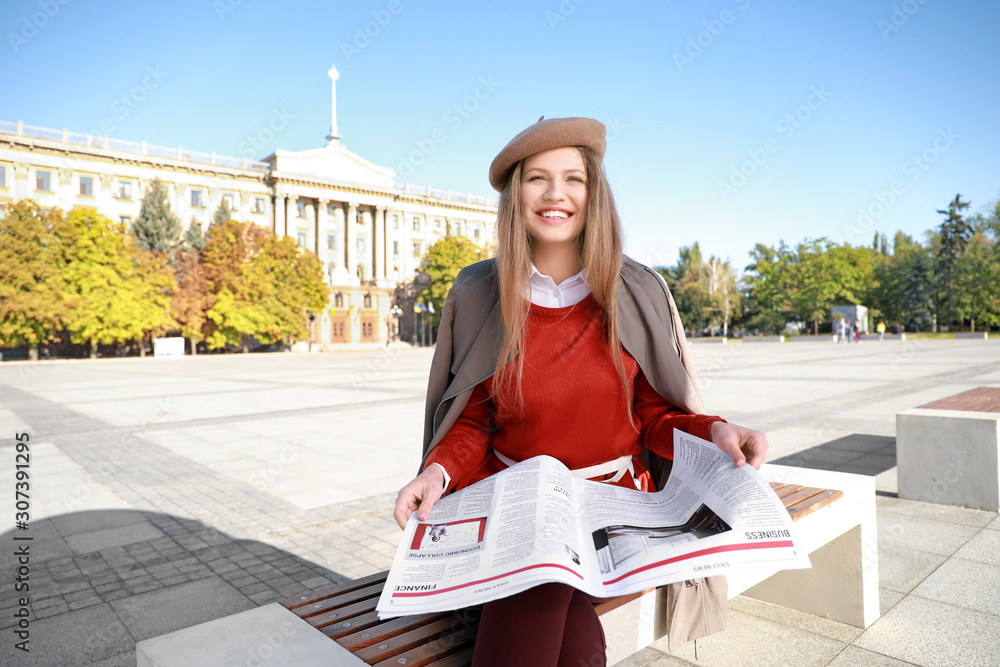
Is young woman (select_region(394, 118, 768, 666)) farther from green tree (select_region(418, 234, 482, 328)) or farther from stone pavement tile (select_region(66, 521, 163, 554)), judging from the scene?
green tree (select_region(418, 234, 482, 328))

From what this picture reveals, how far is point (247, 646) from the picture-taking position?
1.53 meters

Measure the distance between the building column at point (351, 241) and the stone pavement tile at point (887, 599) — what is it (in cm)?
5770

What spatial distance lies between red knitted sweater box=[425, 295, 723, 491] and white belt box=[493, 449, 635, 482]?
2 cm

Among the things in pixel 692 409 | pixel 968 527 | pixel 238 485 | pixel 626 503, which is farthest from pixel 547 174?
pixel 238 485

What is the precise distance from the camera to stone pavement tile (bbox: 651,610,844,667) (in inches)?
103

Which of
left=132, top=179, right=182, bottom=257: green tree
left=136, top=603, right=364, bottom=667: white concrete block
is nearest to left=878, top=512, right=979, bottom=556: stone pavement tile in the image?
left=136, top=603, right=364, bottom=667: white concrete block

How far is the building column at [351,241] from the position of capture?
194 ft

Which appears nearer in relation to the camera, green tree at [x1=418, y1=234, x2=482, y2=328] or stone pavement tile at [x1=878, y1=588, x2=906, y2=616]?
stone pavement tile at [x1=878, y1=588, x2=906, y2=616]

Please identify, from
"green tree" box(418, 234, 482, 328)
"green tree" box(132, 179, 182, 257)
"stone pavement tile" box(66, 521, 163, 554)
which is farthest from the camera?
"green tree" box(418, 234, 482, 328)

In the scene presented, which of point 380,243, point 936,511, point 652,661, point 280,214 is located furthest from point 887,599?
point 380,243

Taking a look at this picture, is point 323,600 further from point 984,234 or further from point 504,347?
point 984,234

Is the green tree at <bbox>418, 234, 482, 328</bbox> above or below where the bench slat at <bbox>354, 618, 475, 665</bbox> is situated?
above

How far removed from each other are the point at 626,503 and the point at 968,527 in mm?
3686

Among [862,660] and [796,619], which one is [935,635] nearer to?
[862,660]
